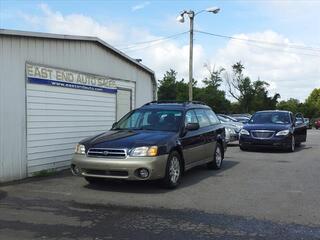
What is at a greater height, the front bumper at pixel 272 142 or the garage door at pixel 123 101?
the garage door at pixel 123 101

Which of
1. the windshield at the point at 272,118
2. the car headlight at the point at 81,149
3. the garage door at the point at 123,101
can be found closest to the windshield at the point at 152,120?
the car headlight at the point at 81,149

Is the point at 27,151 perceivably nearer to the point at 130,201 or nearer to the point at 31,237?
the point at 130,201

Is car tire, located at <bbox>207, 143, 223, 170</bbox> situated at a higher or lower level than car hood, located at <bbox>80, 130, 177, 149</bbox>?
lower

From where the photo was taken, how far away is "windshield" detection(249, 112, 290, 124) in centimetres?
1902

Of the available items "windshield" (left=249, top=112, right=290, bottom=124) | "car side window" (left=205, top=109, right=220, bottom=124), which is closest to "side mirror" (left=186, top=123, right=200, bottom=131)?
"car side window" (left=205, top=109, right=220, bottom=124)

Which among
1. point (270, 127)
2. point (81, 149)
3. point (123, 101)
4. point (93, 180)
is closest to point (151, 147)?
point (81, 149)

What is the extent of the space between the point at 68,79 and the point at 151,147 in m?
4.56

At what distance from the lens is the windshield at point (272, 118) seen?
1902cm

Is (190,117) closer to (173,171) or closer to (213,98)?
(173,171)

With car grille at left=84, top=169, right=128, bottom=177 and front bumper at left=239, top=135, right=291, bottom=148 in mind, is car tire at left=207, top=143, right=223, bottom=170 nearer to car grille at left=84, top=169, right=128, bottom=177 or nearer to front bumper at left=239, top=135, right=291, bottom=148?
car grille at left=84, top=169, right=128, bottom=177

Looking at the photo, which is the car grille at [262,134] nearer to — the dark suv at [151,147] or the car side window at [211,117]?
the car side window at [211,117]

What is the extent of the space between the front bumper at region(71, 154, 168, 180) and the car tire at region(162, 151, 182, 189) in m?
0.16

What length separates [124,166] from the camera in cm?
905

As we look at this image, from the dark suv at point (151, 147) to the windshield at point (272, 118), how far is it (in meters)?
7.44
